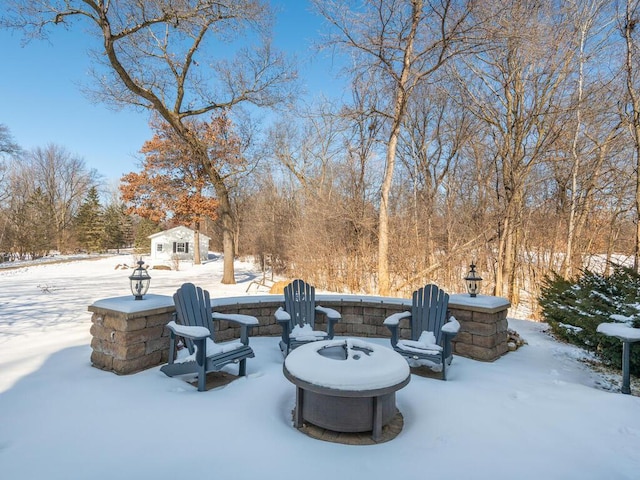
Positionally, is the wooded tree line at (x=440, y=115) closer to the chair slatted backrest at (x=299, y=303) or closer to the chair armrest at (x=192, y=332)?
the chair slatted backrest at (x=299, y=303)

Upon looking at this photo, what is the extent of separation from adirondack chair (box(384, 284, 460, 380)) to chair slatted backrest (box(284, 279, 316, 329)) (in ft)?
2.93

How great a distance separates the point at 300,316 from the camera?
3.79 m

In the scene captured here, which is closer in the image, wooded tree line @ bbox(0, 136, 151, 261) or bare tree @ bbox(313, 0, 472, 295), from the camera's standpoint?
bare tree @ bbox(313, 0, 472, 295)

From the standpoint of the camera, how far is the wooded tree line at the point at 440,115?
6.35 metres

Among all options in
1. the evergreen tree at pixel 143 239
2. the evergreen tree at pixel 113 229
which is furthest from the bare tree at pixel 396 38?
the evergreen tree at pixel 113 229

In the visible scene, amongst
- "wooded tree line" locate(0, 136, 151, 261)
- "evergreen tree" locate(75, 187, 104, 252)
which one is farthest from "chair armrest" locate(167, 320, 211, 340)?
"evergreen tree" locate(75, 187, 104, 252)

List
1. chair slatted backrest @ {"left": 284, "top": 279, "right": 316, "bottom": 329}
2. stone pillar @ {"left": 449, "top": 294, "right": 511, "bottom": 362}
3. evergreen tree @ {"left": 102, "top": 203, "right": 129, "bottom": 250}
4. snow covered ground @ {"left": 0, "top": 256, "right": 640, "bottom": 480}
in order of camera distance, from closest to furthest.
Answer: snow covered ground @ {"left": 0, "top": 256, "right": 640, "bottom": 480} < stone pillar @ {"left": 449, "top": 294, "right": 511, "bottom": 362} < chair slatted backrest @ {"left": 284, "top": 279, "right": 316, "bottom": 329} < evergreen tree @ {"left": 102, "top": 203, "right": 129, "bottom": 250}

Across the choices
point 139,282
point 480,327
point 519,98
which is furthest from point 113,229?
point 480,327

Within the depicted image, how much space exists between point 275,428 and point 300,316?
1691mm

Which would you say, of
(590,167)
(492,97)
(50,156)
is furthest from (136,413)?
(50,156)

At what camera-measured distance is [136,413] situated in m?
2.21

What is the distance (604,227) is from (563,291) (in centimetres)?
621

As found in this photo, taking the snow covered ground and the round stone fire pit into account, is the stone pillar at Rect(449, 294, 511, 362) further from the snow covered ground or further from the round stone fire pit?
the round stone fire pit

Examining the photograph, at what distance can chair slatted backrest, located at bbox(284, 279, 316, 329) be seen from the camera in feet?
12.2
